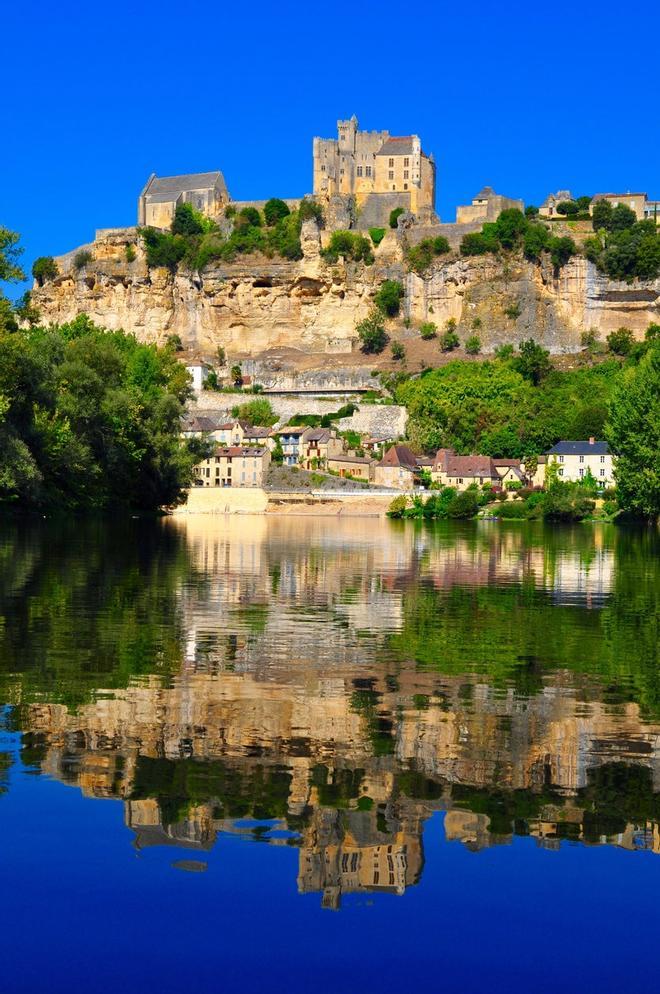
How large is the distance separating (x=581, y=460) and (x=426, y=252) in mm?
32789

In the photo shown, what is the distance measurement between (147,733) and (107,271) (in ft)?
370

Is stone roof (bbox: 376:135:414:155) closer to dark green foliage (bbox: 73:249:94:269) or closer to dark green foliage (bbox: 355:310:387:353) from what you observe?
dark green foliage (bbox: 355:310:387:353)

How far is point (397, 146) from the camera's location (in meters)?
113

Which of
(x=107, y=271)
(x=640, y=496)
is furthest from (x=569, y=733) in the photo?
(x=107, y=271)

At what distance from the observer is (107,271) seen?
4719 inches

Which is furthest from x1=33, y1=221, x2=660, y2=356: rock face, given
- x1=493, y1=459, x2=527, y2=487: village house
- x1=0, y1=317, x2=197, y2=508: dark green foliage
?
x1=0, y1=317, x2=197, y2=508: dark green foliage

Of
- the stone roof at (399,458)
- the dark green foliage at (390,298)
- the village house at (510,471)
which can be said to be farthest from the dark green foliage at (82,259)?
the village house at (510,471)

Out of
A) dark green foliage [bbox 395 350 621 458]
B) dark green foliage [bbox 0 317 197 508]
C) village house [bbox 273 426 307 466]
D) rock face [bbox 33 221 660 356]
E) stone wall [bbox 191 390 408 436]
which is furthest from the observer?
rock face [bbox 33 221 660 356]

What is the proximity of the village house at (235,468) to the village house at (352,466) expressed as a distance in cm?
439

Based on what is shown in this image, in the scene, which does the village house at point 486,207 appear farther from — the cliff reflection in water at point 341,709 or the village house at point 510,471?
the cliff reflection in water at point 341,709

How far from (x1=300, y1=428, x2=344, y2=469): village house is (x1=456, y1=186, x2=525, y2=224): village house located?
2928cm

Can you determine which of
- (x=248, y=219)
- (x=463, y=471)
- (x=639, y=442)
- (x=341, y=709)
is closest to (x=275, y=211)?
(x=248, y=219)

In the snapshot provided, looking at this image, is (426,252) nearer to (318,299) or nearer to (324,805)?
(318,299)

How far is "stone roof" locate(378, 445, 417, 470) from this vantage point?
3479 inches
